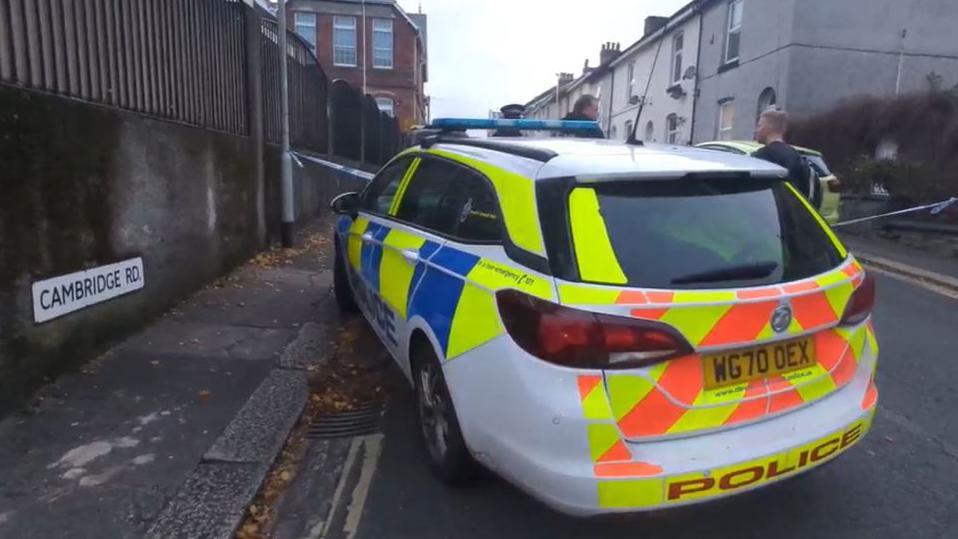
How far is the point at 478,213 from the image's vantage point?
306cm

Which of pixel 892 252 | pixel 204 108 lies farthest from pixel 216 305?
pixel 892 252

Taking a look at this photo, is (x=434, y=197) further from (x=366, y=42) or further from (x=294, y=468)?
(x=366, y=42)

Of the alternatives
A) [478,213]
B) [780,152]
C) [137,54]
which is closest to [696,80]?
[780,152]

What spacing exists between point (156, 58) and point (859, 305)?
532 cm

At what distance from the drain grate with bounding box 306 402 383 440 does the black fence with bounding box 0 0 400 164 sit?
2521mm

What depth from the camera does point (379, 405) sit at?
13.8ft

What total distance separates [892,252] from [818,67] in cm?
681

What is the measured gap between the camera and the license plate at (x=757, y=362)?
2365mm

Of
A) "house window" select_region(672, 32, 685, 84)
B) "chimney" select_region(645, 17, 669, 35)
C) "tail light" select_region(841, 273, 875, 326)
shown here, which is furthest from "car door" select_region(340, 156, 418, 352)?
"chimney" select_region(645, 17, 669, 35)

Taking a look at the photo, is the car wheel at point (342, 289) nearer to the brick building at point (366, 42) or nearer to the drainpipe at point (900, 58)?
the drainpipe at point (900, 58)

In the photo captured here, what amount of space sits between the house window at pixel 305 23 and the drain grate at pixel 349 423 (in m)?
36.2

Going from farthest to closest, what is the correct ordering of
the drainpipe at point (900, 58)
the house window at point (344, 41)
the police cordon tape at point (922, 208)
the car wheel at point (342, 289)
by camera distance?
the house window at point (344, 41) < the drainpipe at point (900, 58) < the police cordon tape at point (922, 208) < the car wheel at point (342, 289)

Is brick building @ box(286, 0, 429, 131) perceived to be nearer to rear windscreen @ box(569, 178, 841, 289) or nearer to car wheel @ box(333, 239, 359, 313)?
car wheel @ box(333, 239, 359, 313)

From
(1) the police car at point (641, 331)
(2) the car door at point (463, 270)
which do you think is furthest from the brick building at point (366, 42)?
(1) the police car at point (641, 331)
